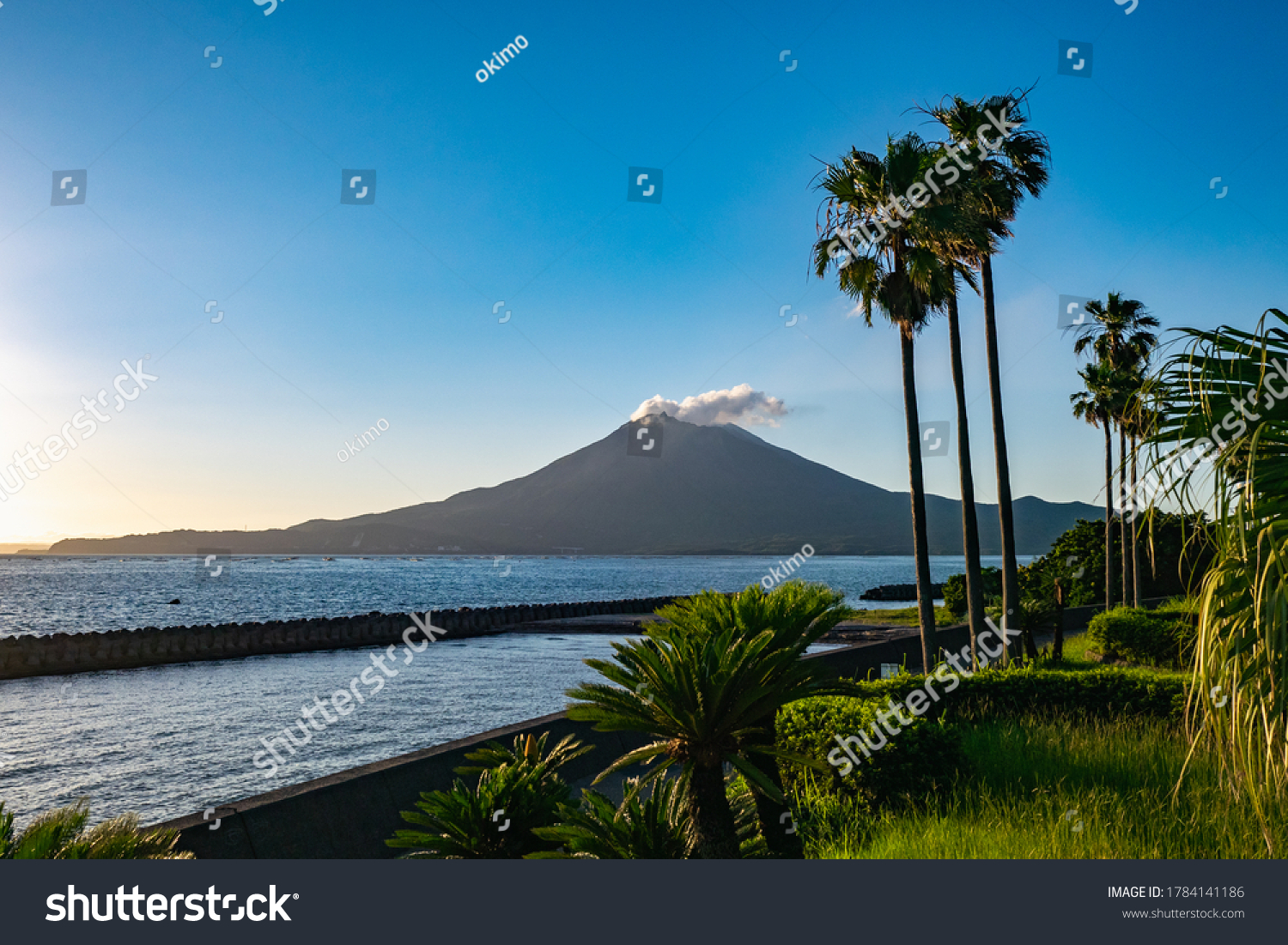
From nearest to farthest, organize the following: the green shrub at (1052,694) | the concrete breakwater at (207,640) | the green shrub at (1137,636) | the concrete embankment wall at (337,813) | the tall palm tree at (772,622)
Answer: the tall palm tree at (772,622)
the concrete embankment wall at (337,813)
the green shrub at (1052,694)
the green shrub at (1137,636)
the concrete breakwater at (207,640)

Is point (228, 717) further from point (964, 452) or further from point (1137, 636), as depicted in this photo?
point (1137, 636)

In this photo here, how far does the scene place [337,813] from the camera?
846 cm

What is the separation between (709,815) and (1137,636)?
19.7 m

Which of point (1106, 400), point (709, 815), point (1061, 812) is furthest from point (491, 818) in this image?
point (1106, 400)

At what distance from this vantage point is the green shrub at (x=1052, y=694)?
1132 centimetres

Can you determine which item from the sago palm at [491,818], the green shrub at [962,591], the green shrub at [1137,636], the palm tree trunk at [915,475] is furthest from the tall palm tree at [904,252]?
the green shrub at [962,591]

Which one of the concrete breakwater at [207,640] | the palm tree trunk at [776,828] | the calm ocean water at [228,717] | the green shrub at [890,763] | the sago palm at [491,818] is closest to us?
the sago palm at [491,818]

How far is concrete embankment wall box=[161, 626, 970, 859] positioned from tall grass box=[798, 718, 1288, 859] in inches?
58.7

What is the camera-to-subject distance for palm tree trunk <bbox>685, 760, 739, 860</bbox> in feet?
20.8

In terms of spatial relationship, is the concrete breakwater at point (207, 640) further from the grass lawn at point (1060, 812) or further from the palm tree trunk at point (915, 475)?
the grass lawn at point (1060, 812)

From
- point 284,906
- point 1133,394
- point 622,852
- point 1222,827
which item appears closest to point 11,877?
point 284,906

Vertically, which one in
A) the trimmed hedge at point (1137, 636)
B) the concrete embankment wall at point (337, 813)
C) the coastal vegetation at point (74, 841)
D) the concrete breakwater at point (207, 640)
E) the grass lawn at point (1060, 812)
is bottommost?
the concrete breakwater at point (207, 640)

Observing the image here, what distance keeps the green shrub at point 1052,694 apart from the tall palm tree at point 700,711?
5058 mm

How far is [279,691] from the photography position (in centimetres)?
2825
